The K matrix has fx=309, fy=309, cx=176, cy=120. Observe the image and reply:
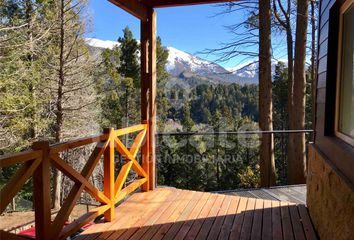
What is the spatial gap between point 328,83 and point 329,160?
733 mm

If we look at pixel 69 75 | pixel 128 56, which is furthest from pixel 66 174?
pixel 128 56

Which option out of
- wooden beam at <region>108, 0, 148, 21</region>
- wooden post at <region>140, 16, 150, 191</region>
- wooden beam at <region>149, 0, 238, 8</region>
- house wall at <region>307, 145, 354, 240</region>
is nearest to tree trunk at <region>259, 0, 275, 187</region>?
wooden beam at <region>149, 0, 238, 8</region>

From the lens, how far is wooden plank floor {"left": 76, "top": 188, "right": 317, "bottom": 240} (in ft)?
9.59

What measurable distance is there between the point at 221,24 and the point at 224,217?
671cm

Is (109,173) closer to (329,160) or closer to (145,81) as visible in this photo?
(145,81)

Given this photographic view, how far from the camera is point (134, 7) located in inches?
149

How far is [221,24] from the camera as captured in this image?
8836 millimetres

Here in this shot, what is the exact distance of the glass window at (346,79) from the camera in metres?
2.37

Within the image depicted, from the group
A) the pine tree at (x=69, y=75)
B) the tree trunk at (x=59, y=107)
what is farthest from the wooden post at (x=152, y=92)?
the tree trunk at (x=59, y=107)

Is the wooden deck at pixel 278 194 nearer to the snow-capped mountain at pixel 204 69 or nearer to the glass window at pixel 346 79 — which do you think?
the glass window at pixel 346 79

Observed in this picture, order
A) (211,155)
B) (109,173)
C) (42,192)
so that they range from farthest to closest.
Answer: (211,155) < (109,173) < (42,192)

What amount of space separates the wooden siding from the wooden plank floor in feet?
2.79

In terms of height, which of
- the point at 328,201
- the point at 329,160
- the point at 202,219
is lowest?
the point at 202,219

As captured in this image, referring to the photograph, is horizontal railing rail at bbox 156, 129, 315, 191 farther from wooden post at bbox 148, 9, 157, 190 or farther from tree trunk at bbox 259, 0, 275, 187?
wooden post at bbox 148, 9, 157, 190
